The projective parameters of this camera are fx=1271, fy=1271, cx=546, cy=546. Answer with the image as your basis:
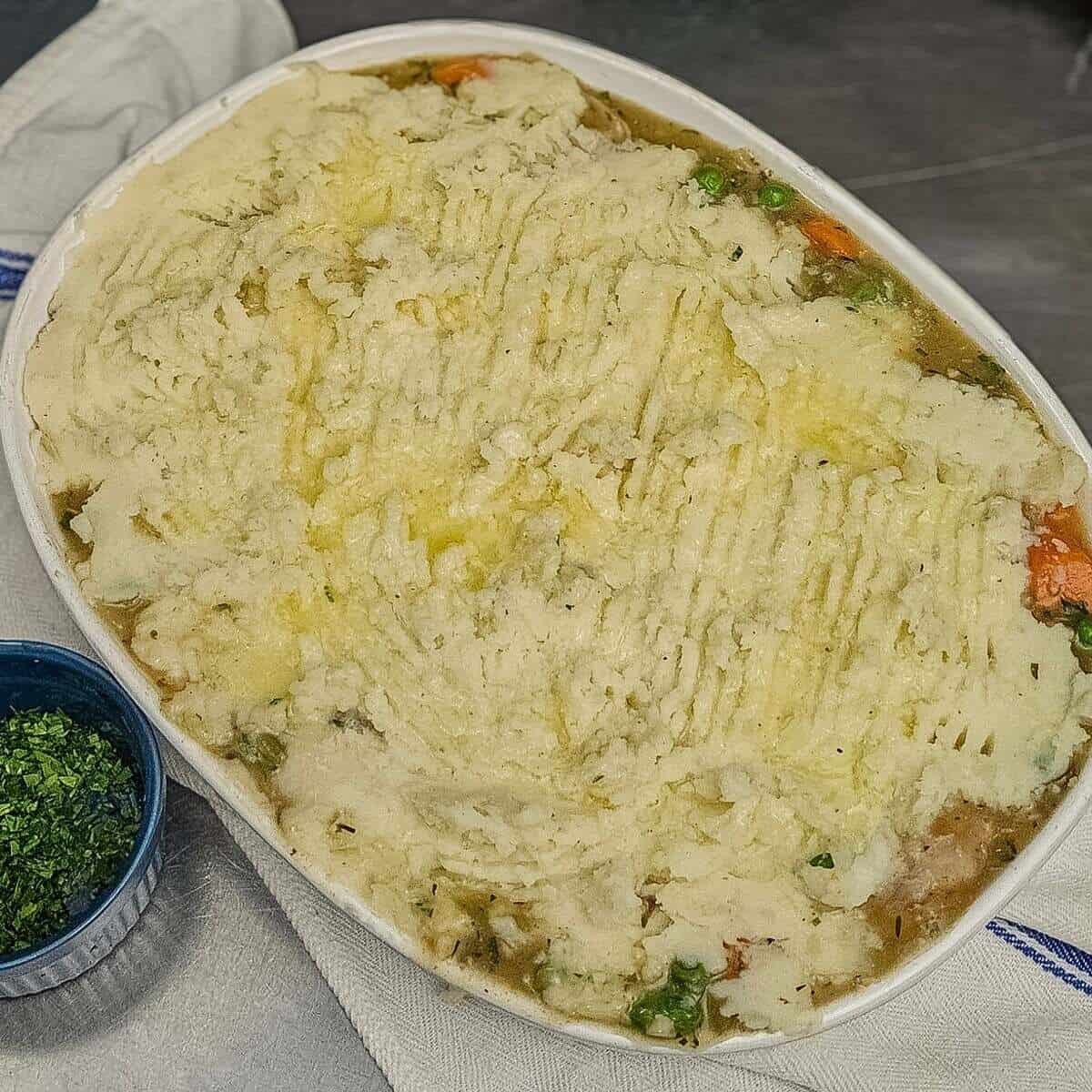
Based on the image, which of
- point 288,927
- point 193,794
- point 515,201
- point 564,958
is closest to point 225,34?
point 515,201

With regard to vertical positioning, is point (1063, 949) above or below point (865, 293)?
below

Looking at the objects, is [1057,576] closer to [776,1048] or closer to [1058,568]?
[1058,568]

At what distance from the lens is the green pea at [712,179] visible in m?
2.16

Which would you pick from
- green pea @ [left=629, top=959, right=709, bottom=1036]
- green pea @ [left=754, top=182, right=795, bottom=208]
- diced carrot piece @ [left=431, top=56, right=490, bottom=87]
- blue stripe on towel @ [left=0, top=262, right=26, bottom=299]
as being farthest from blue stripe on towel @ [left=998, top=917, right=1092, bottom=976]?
blue stripe on towel @ [left=0, top=262, right=26, bottom=299]

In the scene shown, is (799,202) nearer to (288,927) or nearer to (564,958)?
(564,958)

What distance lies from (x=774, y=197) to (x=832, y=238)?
0.12 metres

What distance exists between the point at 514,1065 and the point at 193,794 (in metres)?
0.77

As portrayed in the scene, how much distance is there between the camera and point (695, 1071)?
204cm

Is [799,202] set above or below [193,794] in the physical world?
above

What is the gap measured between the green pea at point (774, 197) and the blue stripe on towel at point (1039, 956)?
1.26m

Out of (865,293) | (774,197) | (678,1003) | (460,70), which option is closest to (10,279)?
(460,70)

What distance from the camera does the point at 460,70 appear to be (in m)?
2.37

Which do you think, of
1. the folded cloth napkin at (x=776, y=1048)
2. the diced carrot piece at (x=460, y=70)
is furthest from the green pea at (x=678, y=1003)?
the diced carrot piece at (x=460, y=70)

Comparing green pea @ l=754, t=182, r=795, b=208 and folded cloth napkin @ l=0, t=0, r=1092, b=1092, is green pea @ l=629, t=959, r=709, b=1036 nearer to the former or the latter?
folded cloth napkin @ l=0, t=0, r=1092, b=1092
